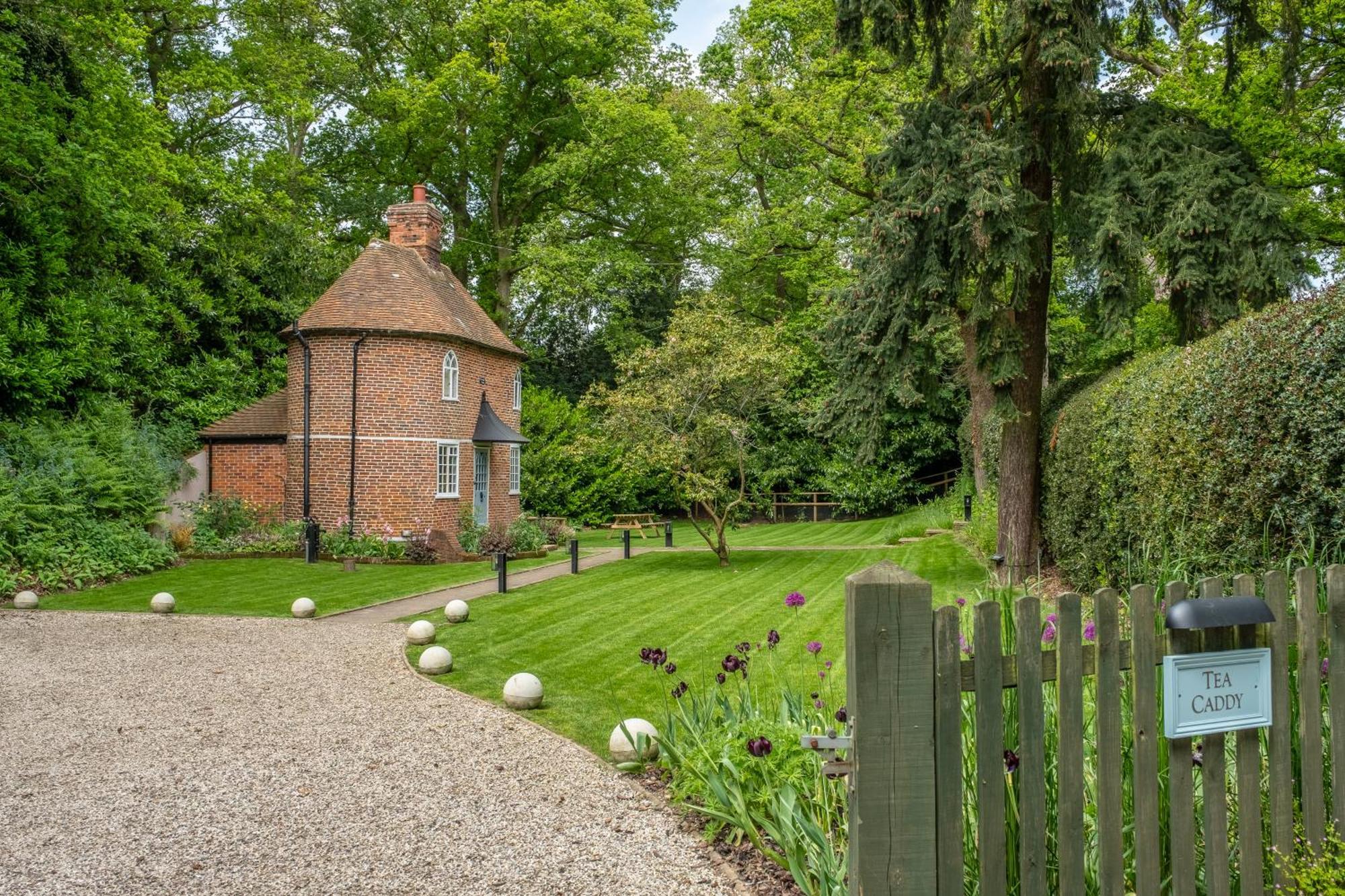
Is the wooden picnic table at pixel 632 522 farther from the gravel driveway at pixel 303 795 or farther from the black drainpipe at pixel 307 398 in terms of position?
the gravel driveway at pixel 303 795

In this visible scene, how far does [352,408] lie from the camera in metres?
19.1

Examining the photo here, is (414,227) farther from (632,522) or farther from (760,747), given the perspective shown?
(760,747)

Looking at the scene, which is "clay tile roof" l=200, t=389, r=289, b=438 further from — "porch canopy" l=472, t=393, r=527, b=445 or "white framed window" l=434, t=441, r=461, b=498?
"porch canopy" l=472, t=393, r=527, b=445

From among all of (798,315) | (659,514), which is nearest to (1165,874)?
(798,315)

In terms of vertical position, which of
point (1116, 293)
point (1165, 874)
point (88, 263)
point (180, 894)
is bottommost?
point (180, 894)

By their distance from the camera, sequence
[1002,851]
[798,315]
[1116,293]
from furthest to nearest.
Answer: [798,315] → [1116,293] → [1002,851]

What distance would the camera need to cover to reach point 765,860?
4062mm

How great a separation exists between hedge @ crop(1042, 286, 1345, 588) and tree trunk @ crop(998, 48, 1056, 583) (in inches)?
125

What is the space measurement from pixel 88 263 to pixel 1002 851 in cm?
2176

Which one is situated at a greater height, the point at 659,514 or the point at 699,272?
the point at 699,272

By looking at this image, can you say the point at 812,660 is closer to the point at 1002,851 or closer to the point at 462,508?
the point at 1002,851

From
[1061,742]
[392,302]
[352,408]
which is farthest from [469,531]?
[1061,742]

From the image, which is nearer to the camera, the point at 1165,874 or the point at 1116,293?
the point at 1165,874

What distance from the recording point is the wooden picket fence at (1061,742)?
2.26 meters
